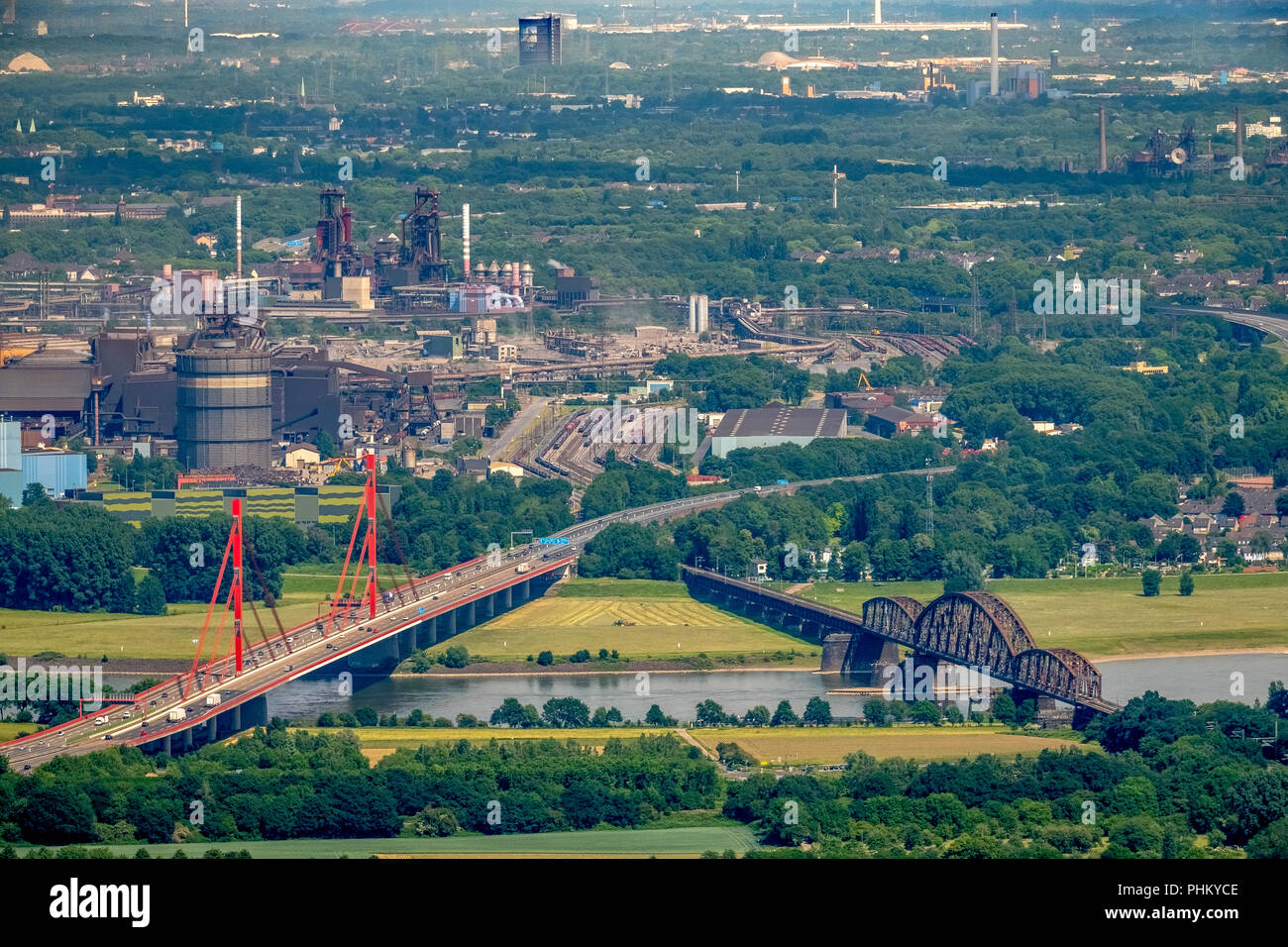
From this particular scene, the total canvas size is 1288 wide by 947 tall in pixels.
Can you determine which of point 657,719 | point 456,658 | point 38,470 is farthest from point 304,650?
point 38,470

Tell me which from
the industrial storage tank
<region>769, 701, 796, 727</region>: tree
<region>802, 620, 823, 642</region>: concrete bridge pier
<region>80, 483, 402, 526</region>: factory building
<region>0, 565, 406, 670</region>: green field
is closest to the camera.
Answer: <region>769, 701, 796, 727</region>: tree

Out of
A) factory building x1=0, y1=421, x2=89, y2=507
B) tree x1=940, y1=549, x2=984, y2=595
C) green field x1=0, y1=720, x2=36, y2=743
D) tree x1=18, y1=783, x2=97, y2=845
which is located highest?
tree x1=18, y1=783, x2=97, y2=845

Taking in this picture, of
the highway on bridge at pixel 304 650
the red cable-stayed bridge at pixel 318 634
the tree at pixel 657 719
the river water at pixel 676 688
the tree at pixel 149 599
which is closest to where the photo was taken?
the highway on bridge at pixel 304 650

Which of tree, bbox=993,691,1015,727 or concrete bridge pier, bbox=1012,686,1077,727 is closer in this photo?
concrete bridge pier, bbox=1012,686,1077,727

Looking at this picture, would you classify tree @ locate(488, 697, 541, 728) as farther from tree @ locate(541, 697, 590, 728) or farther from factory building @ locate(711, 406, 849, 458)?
factory building @ locate(711, 406, 849, 458)

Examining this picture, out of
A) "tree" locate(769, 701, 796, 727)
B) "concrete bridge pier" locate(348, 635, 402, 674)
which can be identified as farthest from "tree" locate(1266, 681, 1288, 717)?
"concrete bridge pier" locate(348, 635, 402, 674)

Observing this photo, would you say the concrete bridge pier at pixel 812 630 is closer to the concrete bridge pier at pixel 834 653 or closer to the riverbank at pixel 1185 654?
the concrete bridge pier at pixel 834 653

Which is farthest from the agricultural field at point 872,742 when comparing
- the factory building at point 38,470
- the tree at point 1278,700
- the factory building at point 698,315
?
the factory building at point 698,315
